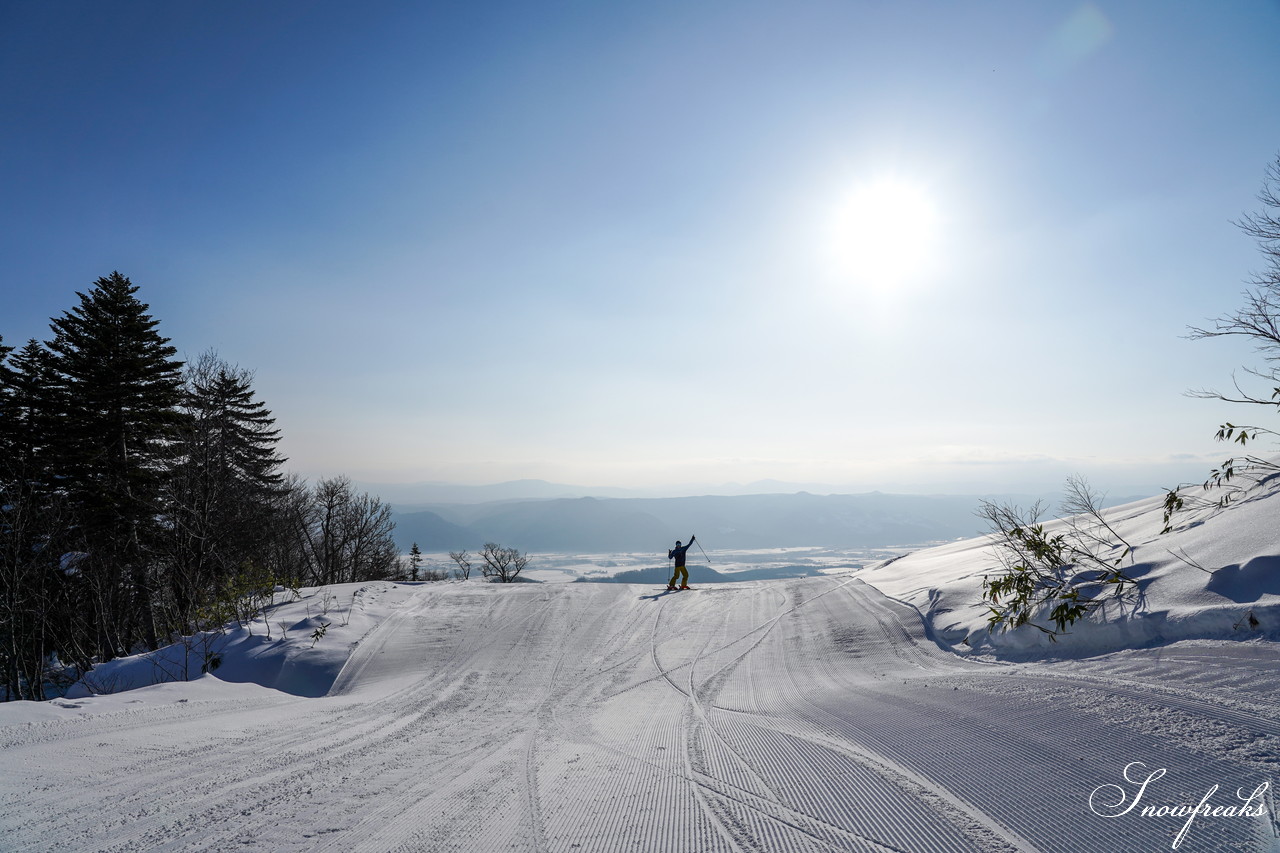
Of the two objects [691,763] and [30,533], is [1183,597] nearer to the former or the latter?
[691,763]

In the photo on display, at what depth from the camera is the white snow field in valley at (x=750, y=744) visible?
3.12 m

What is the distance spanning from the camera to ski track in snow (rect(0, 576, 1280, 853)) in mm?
3105

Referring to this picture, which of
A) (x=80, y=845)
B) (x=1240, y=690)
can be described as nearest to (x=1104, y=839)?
(x=1240, y=690)

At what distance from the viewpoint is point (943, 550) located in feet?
51.5

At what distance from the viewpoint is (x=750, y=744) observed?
480 centimetres

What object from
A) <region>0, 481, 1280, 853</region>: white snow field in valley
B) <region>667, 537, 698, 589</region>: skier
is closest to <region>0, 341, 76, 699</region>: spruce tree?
<region>0, 481, 1280, 853</region>: white snow field in valley

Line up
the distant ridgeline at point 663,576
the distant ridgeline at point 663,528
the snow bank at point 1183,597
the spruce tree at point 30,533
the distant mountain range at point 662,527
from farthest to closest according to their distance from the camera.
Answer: the distant mountain range at point 662,527, the distant ridgeline at point 663,528, the distant ridgeline at point 663,576, the spruce tree at point 30,533, the snow bank at point 1183,597

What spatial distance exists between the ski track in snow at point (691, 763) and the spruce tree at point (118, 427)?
57.5 ft

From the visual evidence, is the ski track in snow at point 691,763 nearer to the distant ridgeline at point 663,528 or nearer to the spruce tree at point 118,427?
the spruce tree at point 118,427

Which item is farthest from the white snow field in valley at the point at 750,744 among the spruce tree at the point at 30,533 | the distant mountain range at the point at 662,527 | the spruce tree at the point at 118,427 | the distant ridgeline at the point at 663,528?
the distant ridgeline at the point at 663,528

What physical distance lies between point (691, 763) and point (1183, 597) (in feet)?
A: 18.0

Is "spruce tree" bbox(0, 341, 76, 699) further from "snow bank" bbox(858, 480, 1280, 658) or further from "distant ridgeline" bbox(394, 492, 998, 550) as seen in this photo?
"distant ridgeline" bbox(394, 492, 998, 550)

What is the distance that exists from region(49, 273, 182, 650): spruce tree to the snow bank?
22994mm

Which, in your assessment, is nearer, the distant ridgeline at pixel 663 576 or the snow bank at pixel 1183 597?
the snow bank at pixel 1183 597
